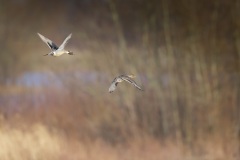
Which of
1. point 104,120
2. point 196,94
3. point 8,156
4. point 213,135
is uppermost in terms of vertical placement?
point 196,94

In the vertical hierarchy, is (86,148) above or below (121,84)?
below

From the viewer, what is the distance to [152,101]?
8.25 feet

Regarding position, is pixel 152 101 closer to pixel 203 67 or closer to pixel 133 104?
pixel 133 104

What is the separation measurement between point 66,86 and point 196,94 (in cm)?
80

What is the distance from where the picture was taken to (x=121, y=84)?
2471 mm

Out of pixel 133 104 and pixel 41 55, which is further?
pixel 133 104

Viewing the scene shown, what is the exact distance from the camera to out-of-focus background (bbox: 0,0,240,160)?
90.7 inches

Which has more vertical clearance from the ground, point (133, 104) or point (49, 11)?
point (49, 11)

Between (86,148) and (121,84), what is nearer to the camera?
(86,148)

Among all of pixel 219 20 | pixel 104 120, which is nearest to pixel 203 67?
pixel 219 20

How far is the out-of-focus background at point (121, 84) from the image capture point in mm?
2303

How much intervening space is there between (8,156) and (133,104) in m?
→ 0.76

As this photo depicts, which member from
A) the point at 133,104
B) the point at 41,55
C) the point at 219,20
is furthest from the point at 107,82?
the point at 219,20

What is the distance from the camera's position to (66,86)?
7.79 feet
